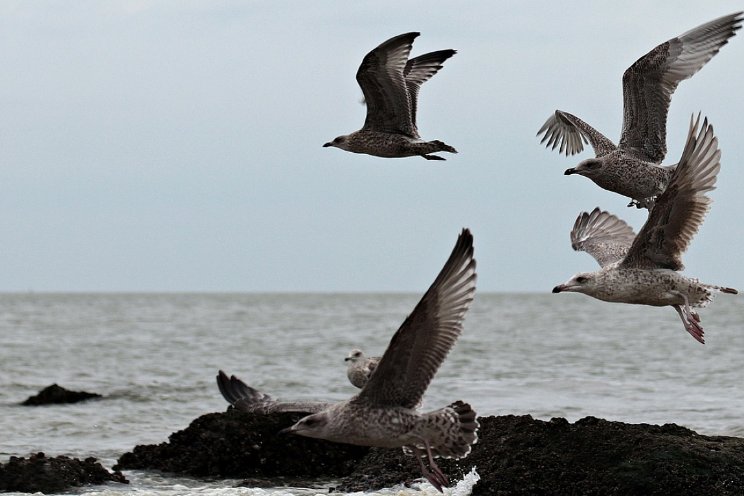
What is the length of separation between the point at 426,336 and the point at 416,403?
494 mm

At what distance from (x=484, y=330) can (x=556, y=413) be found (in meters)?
27.7

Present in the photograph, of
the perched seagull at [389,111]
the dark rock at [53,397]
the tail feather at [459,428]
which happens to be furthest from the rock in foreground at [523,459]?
the dark rock at [53,397]

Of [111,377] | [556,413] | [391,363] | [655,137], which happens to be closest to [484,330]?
[111,377]

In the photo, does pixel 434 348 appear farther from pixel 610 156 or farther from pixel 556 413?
pixel 556 413

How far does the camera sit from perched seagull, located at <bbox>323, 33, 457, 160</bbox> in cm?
1031

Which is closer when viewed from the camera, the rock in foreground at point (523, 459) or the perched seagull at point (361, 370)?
the rock in foreground at point (523, 459)

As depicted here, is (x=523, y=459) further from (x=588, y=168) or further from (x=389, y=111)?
(x=389, y=111)

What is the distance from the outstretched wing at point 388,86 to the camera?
1030 cm

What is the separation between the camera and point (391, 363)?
22.7 ft

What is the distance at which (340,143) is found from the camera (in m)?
10.8

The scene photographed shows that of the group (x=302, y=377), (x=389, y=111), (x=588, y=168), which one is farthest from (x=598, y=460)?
(x=302, y=377)

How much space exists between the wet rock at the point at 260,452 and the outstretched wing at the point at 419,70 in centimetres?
301

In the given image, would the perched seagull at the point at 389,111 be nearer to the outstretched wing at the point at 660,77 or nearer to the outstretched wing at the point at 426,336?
the outstretched wing at the point at 660,77

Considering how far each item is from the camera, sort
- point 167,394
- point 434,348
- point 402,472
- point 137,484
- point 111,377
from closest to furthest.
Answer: point 434,348 < point 402,472 < point 137,484 < point 167,394 < point 111,377
